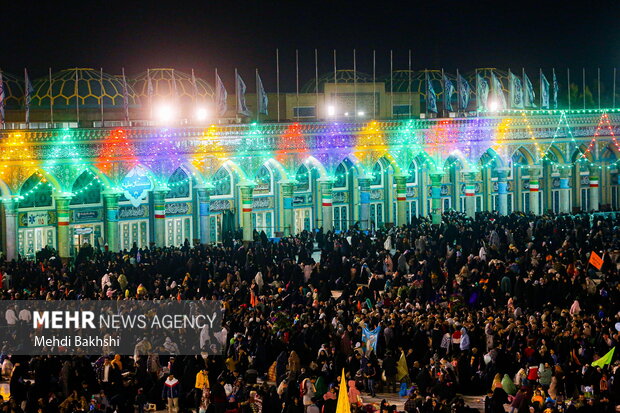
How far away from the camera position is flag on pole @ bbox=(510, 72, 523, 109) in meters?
46.0

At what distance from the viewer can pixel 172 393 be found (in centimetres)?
1967

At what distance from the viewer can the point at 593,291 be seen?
26062 mm

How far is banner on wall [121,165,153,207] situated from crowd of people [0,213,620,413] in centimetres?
474

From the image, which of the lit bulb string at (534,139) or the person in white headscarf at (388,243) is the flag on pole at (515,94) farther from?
the person in white headscarf at (388,243)

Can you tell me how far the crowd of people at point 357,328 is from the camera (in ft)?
63.0

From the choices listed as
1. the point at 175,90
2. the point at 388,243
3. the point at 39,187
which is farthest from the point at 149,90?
the point at 388,243

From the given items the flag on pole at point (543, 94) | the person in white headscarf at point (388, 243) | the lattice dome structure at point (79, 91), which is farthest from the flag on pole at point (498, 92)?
the person in white headscarf at point (388, 243)

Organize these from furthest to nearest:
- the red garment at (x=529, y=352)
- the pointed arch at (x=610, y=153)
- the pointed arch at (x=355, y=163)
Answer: the pointed arch at (x=610, y=153) → the pointed arch at (x=355, y=163) → the red garment at (x=529, y=352)

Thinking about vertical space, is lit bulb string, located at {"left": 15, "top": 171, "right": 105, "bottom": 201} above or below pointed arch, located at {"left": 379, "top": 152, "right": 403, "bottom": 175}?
below

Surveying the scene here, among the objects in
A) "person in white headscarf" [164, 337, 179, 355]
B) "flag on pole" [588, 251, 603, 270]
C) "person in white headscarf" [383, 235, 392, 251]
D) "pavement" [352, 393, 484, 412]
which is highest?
"person in white headscarf" [383, 235, 392, 251]

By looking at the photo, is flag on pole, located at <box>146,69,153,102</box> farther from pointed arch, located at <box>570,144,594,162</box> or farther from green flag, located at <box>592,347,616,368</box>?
green flag, located at <box>592,347,616,368</box>

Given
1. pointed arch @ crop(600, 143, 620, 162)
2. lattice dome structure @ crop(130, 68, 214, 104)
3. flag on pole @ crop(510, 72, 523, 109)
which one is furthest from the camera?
pointed arch @ crop(600, 143, 620, 162)

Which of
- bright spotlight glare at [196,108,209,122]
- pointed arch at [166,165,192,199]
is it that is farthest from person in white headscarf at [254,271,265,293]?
bright spotlight glare at [196,108,209,122]

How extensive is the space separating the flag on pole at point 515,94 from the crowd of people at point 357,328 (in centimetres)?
1279
